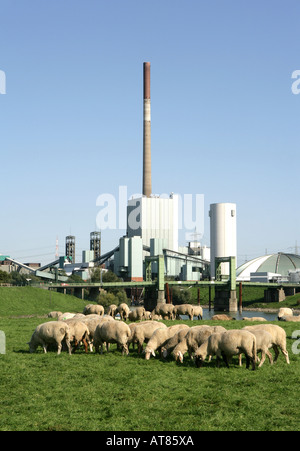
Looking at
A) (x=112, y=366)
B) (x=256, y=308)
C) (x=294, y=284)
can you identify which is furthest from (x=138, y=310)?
(x=294, y=284)

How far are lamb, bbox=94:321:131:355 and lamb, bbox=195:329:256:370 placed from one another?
5021 millimetres

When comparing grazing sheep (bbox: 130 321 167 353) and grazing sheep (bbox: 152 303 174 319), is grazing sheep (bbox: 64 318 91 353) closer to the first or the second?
grazing sheep (bbox: 130 321 167 353)

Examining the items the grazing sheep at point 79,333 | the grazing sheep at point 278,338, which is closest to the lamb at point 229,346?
the grazing sheep at point 278,338

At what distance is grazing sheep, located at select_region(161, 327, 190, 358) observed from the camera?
85.0 ft

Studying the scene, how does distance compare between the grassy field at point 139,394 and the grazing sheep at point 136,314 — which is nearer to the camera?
the grassy field at point 139,394

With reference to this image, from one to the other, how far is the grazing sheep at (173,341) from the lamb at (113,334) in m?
2.29

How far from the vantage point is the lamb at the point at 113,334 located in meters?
27.5

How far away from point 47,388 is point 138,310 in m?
28.1

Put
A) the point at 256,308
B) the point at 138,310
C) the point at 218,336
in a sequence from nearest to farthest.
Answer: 1. the point at 218,336
2. the point at 138,310
3. the point at 256,308

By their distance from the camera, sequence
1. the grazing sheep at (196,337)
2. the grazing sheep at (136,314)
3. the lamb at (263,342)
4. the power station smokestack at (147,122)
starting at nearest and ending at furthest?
the lamb at (263,342) < the grazing sheep at (196,337) < the grazing sheep at (136,314) < the power station smokestack at (147,122)

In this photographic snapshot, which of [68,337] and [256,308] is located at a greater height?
[68,337]

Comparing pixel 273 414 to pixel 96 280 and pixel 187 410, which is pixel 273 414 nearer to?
pixel 187 410

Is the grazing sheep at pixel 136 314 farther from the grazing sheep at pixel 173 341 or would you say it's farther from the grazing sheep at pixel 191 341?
the grazing sheep at pixel 191 341
